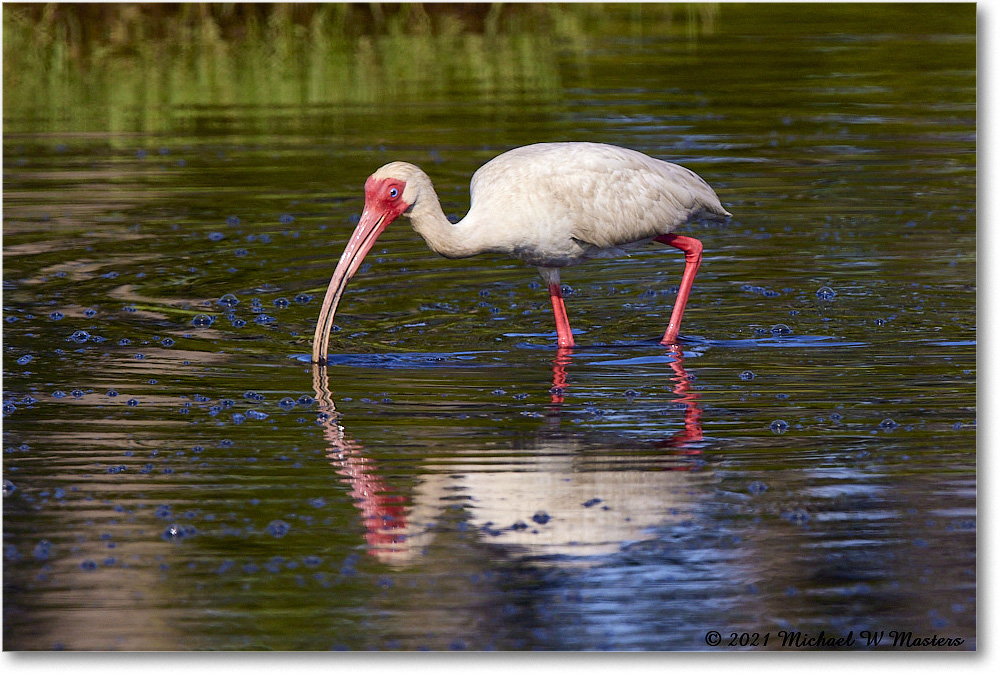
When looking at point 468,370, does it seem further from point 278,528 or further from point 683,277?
point 278,528

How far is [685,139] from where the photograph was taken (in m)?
11.6

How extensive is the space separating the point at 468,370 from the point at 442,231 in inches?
25.3

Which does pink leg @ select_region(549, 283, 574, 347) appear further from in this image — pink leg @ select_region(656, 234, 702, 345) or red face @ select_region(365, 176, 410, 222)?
red face @ select_region(365, 176, 410, 222)

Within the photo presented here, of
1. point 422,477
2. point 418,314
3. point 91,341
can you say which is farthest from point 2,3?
point 422,477

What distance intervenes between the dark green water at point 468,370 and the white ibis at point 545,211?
41cm

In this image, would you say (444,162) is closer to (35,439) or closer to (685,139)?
(685,139)

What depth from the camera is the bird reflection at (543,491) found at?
5.20m

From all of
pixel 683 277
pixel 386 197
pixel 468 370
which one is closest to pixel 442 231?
pixel 386 197

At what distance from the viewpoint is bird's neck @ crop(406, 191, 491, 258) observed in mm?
7027

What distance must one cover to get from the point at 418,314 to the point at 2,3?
97.6 inches

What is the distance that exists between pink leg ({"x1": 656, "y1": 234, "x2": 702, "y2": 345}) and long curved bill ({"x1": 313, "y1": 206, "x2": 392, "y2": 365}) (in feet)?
4.80

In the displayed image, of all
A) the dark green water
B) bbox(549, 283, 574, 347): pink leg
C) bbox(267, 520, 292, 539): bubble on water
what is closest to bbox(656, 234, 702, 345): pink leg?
the dark green water

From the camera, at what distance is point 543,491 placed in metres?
5.52

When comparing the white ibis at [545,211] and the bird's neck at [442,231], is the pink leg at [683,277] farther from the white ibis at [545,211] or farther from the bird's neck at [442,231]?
the bird's neck at [442,231]
